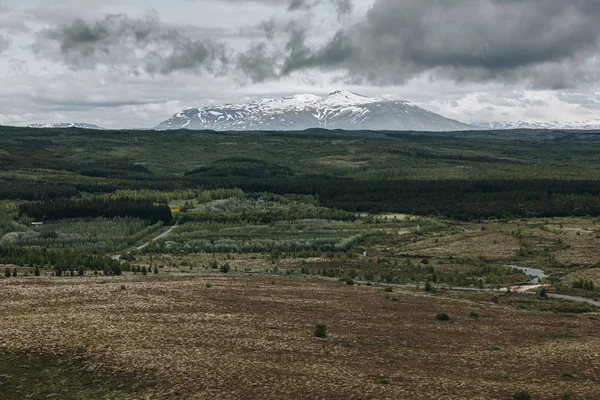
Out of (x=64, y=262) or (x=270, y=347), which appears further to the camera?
(x=64, y=262)

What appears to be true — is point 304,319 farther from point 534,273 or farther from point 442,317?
point 534,273

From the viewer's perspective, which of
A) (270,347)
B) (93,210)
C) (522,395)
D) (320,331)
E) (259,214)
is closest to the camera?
(522,395)

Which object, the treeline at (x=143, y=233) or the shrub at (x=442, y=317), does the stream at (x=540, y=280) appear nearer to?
the shrub at (x=442, y=317)

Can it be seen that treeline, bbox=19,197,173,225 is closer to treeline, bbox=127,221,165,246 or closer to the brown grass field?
treeline, bbox=127,221,165,246

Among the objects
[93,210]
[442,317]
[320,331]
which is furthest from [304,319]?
[93,210]

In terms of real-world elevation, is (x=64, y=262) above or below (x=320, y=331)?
below

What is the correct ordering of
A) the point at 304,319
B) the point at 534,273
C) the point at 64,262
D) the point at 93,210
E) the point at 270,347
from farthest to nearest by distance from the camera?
the point at 93,210
the point at 534,273
the point at 64,262
the point at 304,319
the point at 270,347
